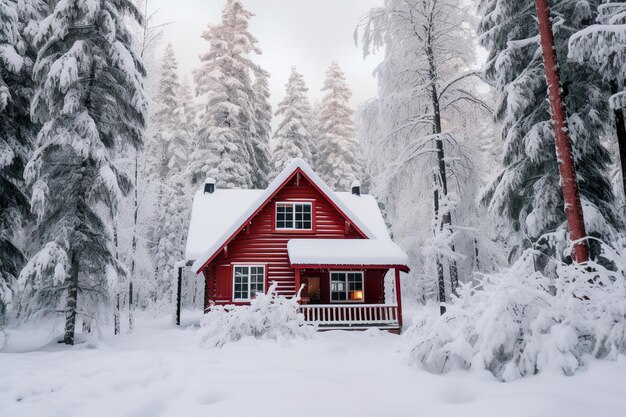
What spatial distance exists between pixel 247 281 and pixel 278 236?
8.13ft

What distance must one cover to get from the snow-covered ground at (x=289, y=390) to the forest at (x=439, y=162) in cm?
49

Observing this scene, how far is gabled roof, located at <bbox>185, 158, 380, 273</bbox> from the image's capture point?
55.3ft

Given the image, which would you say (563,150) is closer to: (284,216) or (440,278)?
(440,278)

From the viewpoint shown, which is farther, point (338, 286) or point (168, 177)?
point (168, 177)

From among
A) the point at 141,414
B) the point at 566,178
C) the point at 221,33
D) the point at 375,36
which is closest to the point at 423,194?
the point at 375,36

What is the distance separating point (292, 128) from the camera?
109 ft

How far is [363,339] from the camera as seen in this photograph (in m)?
13.0

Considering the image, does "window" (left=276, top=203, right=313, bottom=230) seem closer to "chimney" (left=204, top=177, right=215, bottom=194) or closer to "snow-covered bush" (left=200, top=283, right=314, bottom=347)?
"chimney" (left=204, top=177, right=215, bottom=194)

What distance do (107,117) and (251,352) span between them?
945cm

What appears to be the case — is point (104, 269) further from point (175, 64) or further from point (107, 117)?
point (175, 64)

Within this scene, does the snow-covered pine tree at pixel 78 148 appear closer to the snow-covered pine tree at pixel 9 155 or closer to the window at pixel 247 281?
the snow-covered pine tree at pixel 9 155

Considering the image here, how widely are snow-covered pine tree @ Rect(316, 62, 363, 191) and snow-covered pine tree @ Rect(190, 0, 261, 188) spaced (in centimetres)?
737

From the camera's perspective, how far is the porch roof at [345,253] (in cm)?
1576

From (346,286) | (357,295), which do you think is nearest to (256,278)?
(346,286)
